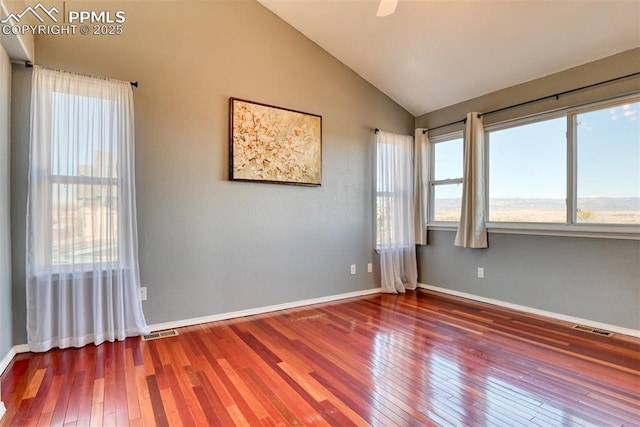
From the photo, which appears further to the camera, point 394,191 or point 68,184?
point 394,191

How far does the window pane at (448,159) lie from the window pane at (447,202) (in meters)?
0.15

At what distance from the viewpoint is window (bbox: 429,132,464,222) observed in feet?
14.2

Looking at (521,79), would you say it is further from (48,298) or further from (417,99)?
(48,298)

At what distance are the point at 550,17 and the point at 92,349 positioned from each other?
15.5ft

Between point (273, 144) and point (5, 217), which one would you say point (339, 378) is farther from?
point (5, 217)

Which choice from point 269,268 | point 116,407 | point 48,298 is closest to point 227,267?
point 269,268

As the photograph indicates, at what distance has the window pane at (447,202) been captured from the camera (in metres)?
4.33

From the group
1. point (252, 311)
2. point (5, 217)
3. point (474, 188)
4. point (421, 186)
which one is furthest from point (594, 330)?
point (5, 217)

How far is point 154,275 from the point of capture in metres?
2.95

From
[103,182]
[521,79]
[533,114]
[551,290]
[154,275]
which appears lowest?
[551,290]

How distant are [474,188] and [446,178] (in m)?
0.65

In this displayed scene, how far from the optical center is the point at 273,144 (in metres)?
3.54

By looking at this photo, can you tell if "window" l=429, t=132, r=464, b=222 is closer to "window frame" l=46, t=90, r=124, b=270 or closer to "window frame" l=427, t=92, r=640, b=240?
"window frame" l=427, t=92, r=640, b=240

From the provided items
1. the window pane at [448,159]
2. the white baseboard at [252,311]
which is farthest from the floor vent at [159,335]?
the window pane at [448,159]
